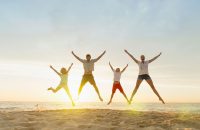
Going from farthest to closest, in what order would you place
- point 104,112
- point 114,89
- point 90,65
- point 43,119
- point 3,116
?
point 114,89, point 90,65, point 104,112, point 3,116, point 43,119

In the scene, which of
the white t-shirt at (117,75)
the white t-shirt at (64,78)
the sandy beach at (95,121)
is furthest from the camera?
the white t-shirt at (117,75)

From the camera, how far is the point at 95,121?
42.0 feet

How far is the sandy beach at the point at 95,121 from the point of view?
1187 cm

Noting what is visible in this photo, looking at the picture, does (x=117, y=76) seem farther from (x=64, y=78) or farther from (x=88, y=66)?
(x=64, y=78)

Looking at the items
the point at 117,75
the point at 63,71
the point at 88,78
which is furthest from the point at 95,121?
the point at 117,75

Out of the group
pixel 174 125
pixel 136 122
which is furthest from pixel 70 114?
pixel 174 125

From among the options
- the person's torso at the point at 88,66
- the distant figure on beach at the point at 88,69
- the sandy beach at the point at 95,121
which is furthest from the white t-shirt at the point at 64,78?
the sandy beach at the point at 95,121

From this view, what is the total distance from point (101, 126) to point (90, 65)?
241 inches

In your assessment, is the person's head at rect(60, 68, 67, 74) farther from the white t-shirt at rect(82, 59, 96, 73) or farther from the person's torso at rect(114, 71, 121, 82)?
the person's torso at rect(114, 71, 121, 82)

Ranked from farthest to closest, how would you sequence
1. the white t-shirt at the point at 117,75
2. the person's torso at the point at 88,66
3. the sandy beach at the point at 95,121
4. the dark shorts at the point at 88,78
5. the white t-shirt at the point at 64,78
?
the white t-shirt at the point at 117,75, the white t-shirt at the point at 64,78, the dark shorts at the point at 88,78, the person's torso at the point at 88,66, the sandy beach at the point at 95,121

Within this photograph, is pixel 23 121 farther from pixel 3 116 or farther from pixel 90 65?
pixel 90 65

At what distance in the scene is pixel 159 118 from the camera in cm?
1348

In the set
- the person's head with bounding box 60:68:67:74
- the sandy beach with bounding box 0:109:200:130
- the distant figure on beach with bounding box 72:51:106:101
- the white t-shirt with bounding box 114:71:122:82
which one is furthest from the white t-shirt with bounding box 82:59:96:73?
the sandy beach with bounding box 0:109:200:130

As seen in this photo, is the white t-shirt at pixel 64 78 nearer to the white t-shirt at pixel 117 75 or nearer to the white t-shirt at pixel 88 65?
the white t-shirt at pixel 88 65
